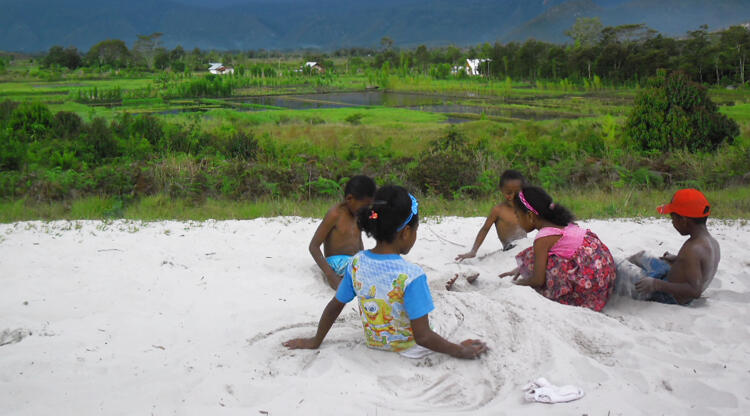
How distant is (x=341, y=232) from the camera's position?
442cm

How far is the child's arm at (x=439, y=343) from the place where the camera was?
A: 9.14 ft

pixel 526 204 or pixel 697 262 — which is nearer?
pixel 697 262

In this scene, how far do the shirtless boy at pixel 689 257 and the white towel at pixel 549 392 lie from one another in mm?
1518

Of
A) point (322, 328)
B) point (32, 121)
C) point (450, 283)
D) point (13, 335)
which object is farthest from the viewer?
point (32, 121)

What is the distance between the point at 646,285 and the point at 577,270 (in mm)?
505

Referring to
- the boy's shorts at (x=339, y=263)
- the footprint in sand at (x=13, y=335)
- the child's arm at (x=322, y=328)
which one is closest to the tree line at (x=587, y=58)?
the boy's shorts at (x=339, y=263)

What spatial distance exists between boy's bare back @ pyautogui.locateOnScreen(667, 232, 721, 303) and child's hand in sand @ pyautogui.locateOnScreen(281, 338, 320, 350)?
241 centimetres

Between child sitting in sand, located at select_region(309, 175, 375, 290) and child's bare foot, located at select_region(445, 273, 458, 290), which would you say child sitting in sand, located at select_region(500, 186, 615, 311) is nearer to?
child's bare foot, located at select_region(445, 273, 458, 290)

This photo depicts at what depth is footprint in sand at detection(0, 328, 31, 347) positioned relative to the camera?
321 centimetres

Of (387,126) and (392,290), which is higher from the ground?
(387,126)

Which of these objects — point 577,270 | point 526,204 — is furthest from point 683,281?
point 526,204

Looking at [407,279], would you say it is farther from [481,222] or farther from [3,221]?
[3,221]

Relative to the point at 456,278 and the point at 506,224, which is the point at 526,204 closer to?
the point at 456,278

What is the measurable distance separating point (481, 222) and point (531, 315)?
9.66ft
